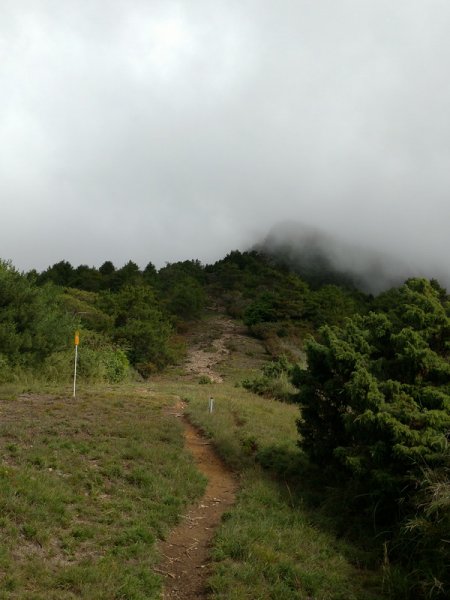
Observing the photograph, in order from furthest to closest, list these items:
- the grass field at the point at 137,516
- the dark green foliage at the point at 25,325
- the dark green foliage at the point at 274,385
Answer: the dark green foliage at the point at 274,385
the dark green foliage at the point at 25,325
the grass field at the point at 137,516

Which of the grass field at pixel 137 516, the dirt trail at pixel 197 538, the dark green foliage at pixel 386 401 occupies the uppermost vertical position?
the dark green foliage at pixel 386 401

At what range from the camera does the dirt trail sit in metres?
5.62

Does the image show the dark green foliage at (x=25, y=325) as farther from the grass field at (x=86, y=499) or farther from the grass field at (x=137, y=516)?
the grass field at (x=86, y=499)

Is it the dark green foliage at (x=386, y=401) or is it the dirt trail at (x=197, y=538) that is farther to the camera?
the dark green foliage at (x=386, y=401)

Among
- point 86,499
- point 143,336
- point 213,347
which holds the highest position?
point 143,336

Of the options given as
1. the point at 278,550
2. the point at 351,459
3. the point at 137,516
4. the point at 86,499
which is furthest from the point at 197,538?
the point at 351,459

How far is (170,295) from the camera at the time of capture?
53969 millimetres

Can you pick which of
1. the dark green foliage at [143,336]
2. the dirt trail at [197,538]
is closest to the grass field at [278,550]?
the dirt trail at [197,538]

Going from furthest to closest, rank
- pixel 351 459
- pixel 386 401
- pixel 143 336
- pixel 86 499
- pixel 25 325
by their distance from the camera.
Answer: pixel 143 336 → pixel 25 325 → pixel 386 401 → pixel 351 459 → pixel 86 499

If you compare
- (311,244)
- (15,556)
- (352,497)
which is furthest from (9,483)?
(311,244)

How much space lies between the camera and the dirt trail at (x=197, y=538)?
562 centimetres

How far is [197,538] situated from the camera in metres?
6.86

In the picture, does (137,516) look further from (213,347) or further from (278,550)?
(213,347)

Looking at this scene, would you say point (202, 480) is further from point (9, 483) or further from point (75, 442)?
point (9, 483)
